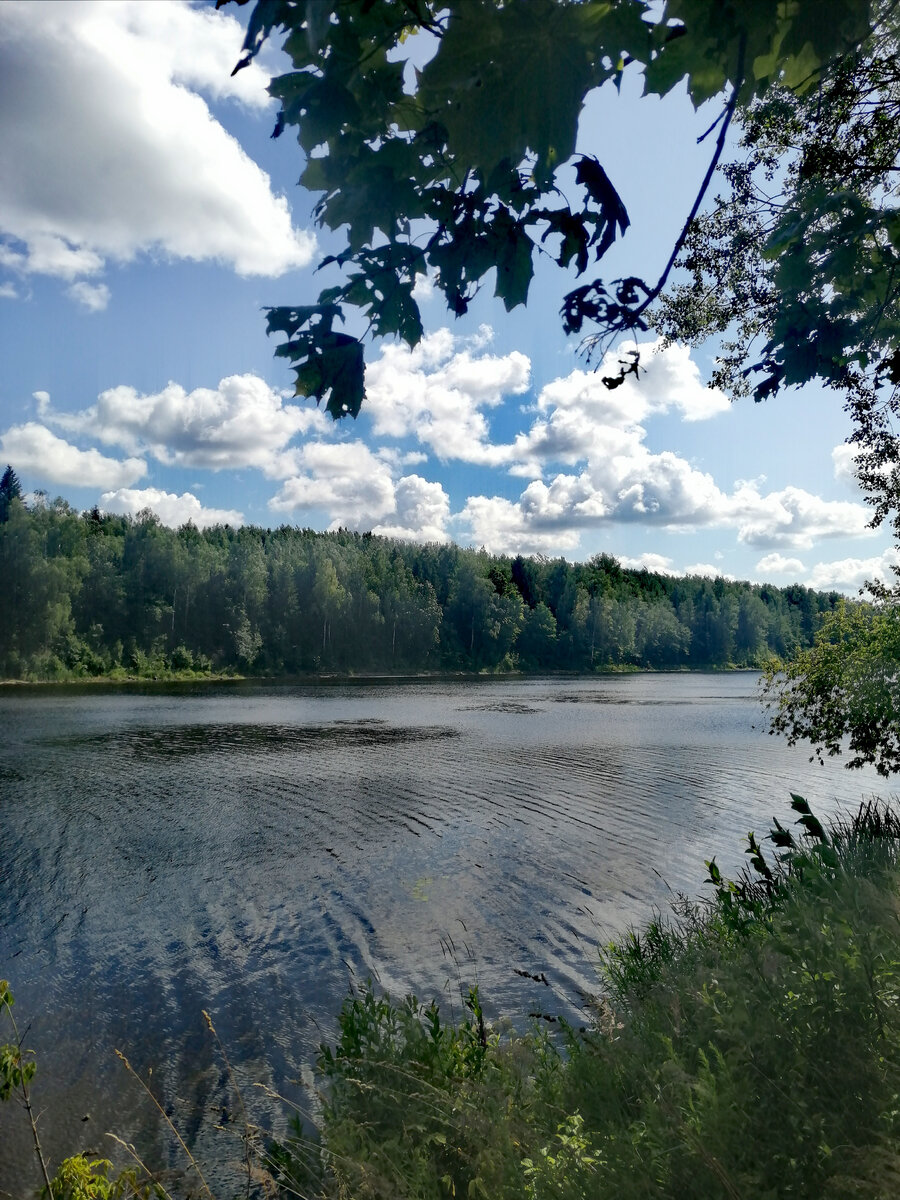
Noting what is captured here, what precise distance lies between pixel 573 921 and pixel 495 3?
40.6 feet

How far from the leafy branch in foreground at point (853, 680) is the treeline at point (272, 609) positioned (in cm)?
4176

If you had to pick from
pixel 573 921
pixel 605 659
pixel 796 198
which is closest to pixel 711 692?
pixel 605 659

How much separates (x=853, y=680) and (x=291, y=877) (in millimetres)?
11557

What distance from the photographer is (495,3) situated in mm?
2502

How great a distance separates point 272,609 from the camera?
99625mm

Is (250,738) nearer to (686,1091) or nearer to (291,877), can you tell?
(291,877)

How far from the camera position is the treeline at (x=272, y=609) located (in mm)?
77875

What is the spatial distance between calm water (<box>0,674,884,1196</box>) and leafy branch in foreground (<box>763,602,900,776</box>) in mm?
3506

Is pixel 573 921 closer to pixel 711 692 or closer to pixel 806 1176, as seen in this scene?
pixel 806 1176

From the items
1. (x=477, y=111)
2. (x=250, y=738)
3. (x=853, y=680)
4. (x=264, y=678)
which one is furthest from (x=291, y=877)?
(x=264, y=678)

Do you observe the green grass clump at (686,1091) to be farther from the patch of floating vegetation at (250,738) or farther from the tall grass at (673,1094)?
the patch of floating vegetation at (250,738)

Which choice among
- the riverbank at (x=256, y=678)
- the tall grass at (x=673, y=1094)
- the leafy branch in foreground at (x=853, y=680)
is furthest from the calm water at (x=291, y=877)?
the riverbank at (x=256, y=678)

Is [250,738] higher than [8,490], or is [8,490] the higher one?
[8,490]

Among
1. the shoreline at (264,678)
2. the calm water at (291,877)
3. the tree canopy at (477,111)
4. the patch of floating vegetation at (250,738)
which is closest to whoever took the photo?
the tree canopy at (477,111)
